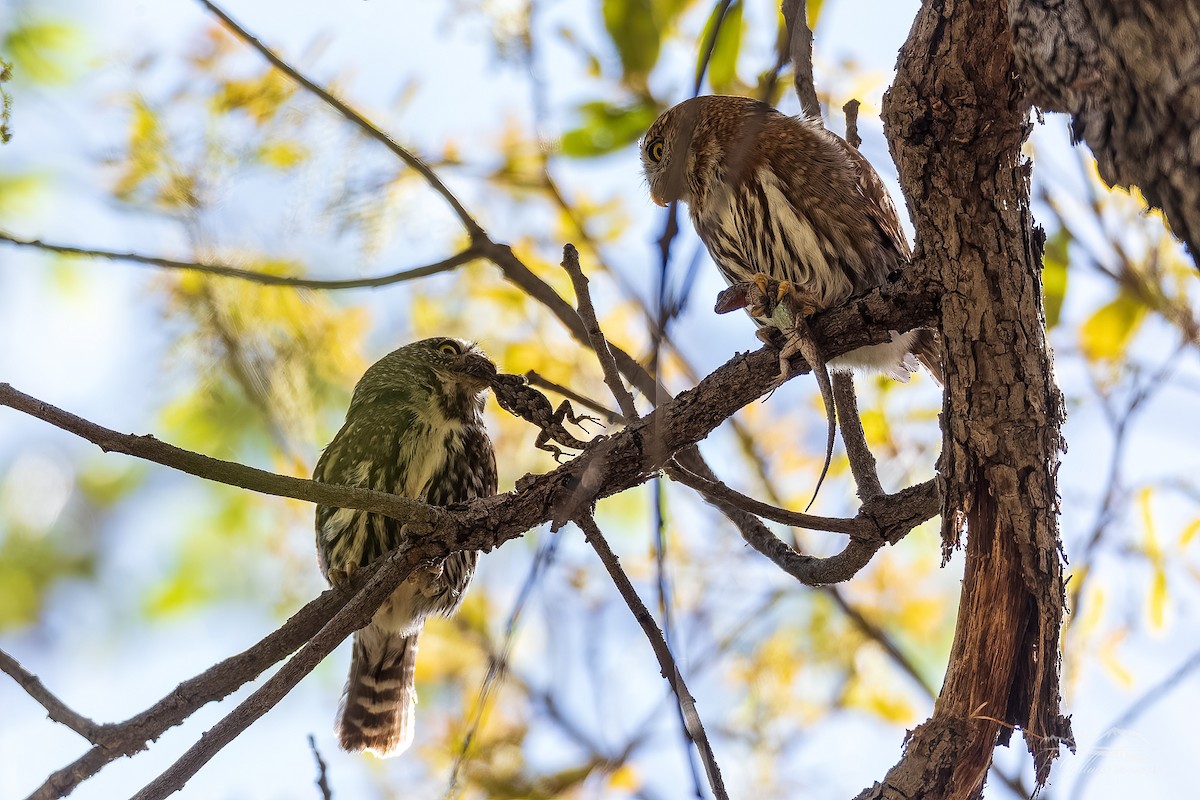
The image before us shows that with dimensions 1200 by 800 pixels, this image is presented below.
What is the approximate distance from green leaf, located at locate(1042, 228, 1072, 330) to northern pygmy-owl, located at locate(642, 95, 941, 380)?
37 cm

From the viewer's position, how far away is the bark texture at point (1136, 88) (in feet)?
4.10

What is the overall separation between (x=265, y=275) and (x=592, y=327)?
885 millimetres

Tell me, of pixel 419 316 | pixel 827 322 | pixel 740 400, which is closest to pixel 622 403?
pixel 740 400

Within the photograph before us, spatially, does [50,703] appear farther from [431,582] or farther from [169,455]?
[431,582]

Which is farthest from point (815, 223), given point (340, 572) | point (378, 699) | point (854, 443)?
point (378, 699)

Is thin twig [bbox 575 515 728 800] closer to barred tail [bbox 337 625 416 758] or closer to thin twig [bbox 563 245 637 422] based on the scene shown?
thin twig [bbox 563 245 637 422]

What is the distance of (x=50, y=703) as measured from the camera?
2324 mm

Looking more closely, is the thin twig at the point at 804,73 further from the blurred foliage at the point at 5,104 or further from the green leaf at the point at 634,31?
the blurred foliage at the point at 5,104

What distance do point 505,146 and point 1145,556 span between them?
3531 millimetres

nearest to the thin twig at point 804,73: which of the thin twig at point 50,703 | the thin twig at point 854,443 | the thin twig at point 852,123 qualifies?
the thin twig at point 852,123

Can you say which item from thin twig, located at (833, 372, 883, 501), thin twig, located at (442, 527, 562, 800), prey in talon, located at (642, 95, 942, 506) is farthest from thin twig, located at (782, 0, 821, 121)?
thin twig, located at (442, 527, 562, 800)

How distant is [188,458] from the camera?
1941 mm

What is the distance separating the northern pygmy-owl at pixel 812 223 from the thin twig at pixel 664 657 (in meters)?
0.95

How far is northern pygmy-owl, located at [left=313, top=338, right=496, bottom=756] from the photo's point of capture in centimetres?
358
